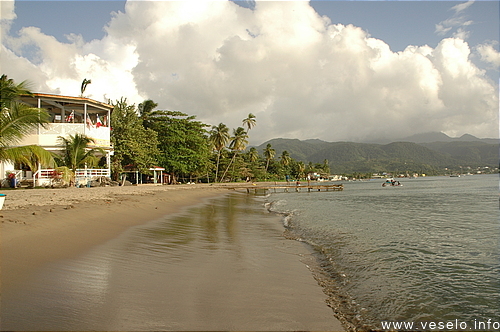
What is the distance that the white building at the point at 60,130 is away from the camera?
23.2 m

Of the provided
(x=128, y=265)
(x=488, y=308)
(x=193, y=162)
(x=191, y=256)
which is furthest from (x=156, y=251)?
(x=193, y=162)

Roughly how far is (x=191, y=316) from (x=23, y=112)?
1077 centimetres

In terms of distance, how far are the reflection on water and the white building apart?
1985 cm

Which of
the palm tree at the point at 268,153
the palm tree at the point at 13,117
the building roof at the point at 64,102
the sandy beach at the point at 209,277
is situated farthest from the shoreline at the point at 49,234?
the palm tree at the point at 268,153

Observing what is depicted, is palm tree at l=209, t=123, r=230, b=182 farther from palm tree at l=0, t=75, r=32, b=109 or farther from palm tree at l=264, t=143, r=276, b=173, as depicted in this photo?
palm tree at l=0, t=75, r=32, b=109

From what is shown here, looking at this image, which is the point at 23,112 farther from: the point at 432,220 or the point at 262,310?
the point at 432,220

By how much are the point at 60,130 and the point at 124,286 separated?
2521 cm

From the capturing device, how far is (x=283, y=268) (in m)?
5.96

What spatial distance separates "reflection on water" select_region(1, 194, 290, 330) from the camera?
10.1 ft

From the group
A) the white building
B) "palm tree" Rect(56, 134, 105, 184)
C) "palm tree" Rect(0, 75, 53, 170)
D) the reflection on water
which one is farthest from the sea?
the white building

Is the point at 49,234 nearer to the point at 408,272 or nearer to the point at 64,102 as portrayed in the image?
the point at 408,272

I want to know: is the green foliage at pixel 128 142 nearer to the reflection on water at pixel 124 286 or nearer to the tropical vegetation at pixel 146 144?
the tropical vegetation at pixel 146 144

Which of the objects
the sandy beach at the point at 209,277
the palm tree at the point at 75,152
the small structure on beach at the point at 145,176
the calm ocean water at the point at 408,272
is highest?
the palm tree at the point at 75,152

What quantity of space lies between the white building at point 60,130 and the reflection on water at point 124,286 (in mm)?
19852
